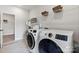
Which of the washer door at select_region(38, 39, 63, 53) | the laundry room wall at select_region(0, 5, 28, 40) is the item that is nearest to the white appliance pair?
the washer door at select_region(38, 39, 63, 53)

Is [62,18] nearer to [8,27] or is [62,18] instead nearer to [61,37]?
[61,37]

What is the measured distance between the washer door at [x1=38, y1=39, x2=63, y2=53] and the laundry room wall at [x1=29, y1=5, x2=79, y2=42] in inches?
8.3

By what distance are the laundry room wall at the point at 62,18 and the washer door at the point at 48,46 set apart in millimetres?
210

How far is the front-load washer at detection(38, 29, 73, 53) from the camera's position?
0.77 metres

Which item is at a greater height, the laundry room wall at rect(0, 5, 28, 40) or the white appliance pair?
the laundry room wall at rect(0, 5, 28, 40)

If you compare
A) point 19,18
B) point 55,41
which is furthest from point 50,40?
point 19,18

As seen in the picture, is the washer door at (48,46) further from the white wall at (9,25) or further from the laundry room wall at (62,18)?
the white wall at (9,25)

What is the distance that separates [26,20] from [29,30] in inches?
6.8

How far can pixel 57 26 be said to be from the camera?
0.92 metres

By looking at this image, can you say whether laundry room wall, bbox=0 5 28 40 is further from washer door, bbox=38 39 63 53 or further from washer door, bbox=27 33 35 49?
washer door, bbox=38 39 63 53

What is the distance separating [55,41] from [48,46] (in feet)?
0.56

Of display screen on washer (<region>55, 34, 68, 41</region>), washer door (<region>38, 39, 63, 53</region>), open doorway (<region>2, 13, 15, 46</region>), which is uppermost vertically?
open doorway (<region>2, 13, 15, 46</region>)

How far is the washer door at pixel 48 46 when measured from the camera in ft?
2.95
